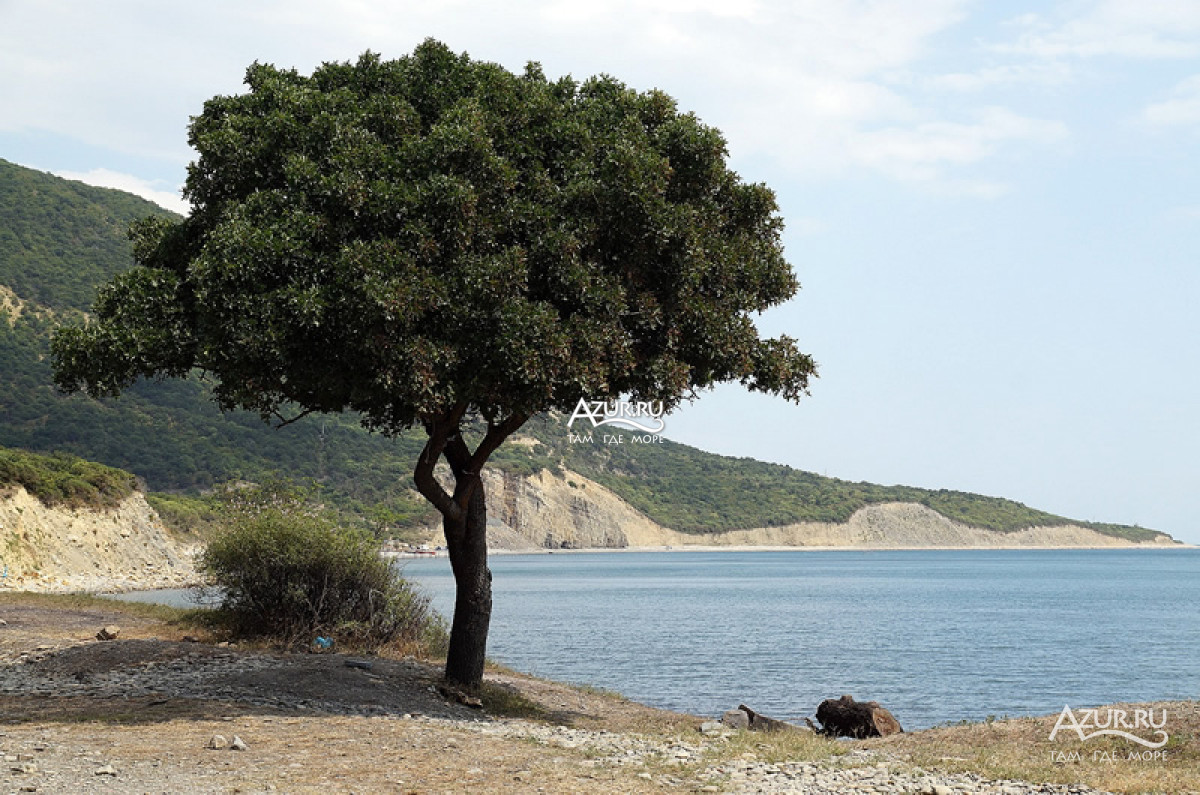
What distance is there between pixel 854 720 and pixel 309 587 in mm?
10277

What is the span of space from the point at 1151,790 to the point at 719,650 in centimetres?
2597

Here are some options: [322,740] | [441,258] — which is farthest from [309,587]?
[441,258]

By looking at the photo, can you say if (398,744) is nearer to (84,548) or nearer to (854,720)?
(854,720)

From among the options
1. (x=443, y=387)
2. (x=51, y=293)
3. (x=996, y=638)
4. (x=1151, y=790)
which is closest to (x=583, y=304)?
(x=443, y=387)

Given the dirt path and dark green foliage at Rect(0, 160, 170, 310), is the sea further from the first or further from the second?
dark green foliage at Rect(0, 160, 170, 310)

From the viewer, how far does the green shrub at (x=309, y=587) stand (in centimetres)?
1961

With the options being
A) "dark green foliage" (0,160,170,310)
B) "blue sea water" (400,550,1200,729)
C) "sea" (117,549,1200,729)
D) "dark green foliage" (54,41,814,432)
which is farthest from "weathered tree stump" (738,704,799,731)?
"dark green foliage" (0,160,170,310)

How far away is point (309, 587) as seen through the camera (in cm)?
1984

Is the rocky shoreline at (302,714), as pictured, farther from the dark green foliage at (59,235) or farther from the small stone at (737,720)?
the dark green foliage at (59,235)

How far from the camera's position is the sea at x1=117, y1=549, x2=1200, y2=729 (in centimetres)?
2633

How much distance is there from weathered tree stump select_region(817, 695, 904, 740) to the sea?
4125 millimetres

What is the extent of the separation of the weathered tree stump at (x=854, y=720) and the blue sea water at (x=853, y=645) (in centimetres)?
418

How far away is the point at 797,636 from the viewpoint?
42094 millimetres

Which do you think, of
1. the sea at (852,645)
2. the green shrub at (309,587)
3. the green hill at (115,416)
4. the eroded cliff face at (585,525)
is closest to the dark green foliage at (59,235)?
the green hill at (115,416)
